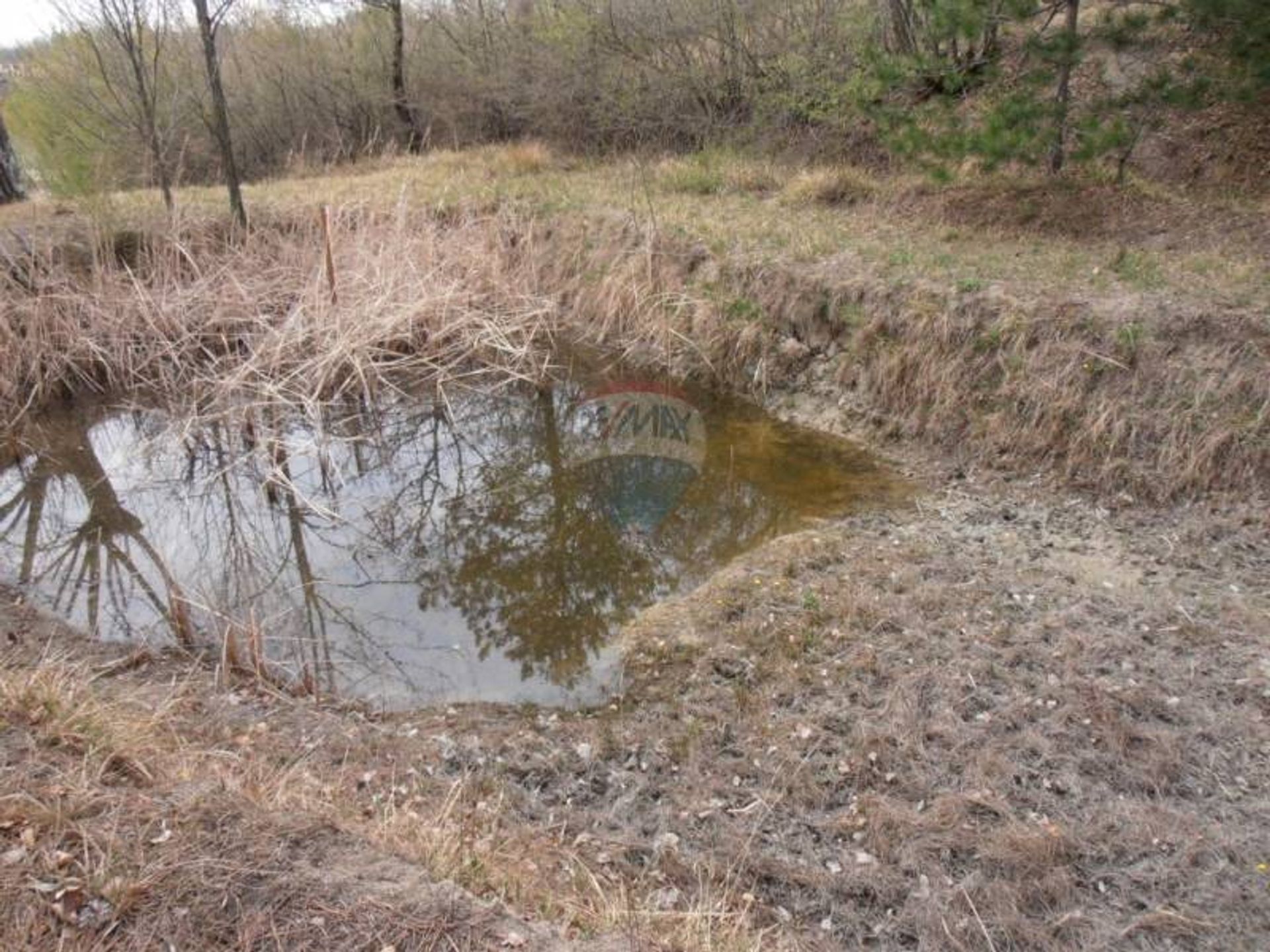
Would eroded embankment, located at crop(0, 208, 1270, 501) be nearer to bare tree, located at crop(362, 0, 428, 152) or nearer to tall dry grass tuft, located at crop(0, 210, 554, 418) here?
tall dry grass tuft, located at crop(0, 210, 554, 418)

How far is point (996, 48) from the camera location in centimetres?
834

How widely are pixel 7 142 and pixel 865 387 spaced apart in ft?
34.7

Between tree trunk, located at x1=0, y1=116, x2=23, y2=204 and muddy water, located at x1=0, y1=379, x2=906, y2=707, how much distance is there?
478 cm

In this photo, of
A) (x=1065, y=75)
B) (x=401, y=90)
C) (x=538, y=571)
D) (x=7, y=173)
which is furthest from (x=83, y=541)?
(x=401, y=90)

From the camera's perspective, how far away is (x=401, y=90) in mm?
14406

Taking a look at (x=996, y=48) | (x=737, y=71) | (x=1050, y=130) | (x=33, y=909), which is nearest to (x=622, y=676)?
(x=33, y=909)

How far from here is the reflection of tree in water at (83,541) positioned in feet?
16.5

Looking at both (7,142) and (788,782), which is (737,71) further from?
(788,782)

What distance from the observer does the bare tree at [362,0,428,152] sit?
13.8m

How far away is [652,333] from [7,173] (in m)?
8.36

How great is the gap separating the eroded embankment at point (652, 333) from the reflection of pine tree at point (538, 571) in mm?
1289

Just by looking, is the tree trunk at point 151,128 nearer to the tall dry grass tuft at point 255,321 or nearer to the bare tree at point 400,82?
the tall dry grass tuft at point 255,321

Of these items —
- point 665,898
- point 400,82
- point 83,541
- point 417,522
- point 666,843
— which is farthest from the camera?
point 400,82

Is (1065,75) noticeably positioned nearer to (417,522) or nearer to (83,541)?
(417,522)
